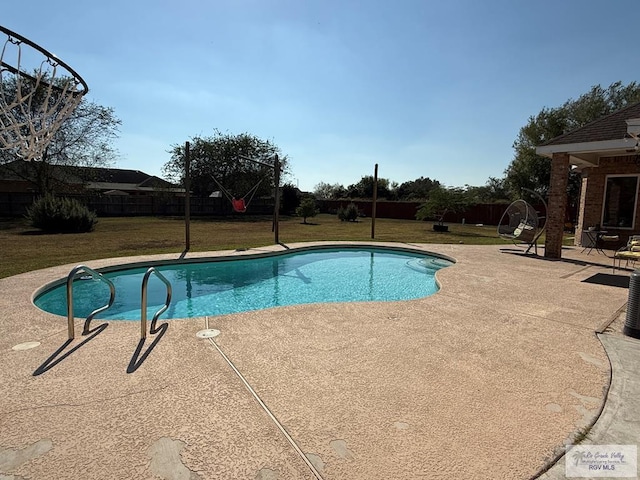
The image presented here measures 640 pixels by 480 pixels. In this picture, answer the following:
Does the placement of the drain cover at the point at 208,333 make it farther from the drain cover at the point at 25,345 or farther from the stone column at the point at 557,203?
the stone column at the point at 557,203

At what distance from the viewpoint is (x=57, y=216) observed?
605 inches

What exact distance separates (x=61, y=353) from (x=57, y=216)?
15.3 m

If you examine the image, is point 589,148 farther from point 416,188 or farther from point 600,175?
point 416,188

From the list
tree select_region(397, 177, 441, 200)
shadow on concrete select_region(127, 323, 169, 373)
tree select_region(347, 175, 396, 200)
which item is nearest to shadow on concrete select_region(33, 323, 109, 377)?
shadow on concrete select_region(127, 323, 169, 373)

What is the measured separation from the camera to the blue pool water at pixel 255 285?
6.33 meters

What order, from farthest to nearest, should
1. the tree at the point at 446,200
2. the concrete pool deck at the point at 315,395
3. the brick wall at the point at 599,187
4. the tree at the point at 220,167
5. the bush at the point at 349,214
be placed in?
the tree at the point at 220,167 → the bush at the point at 349,214 → the tree at the point at 446,200 → the brick wall at the point at 599,187 → the concrete pool deck at the point at 315,395

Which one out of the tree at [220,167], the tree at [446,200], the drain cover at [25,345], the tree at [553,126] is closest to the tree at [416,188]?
the tree at [553,126]

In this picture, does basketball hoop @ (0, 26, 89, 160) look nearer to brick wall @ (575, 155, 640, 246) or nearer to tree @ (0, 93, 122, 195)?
brick wall @ (575, 155, 640, 246)

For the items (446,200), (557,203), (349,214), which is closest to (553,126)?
(446,200)

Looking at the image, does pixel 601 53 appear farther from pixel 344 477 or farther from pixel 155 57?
pixel 344 477

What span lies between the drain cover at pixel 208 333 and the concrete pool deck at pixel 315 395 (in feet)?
0.37

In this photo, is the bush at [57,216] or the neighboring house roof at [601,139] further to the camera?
the bush at [57,216]

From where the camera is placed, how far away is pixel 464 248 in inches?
463

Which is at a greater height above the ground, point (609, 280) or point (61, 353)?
point (609, 280)
